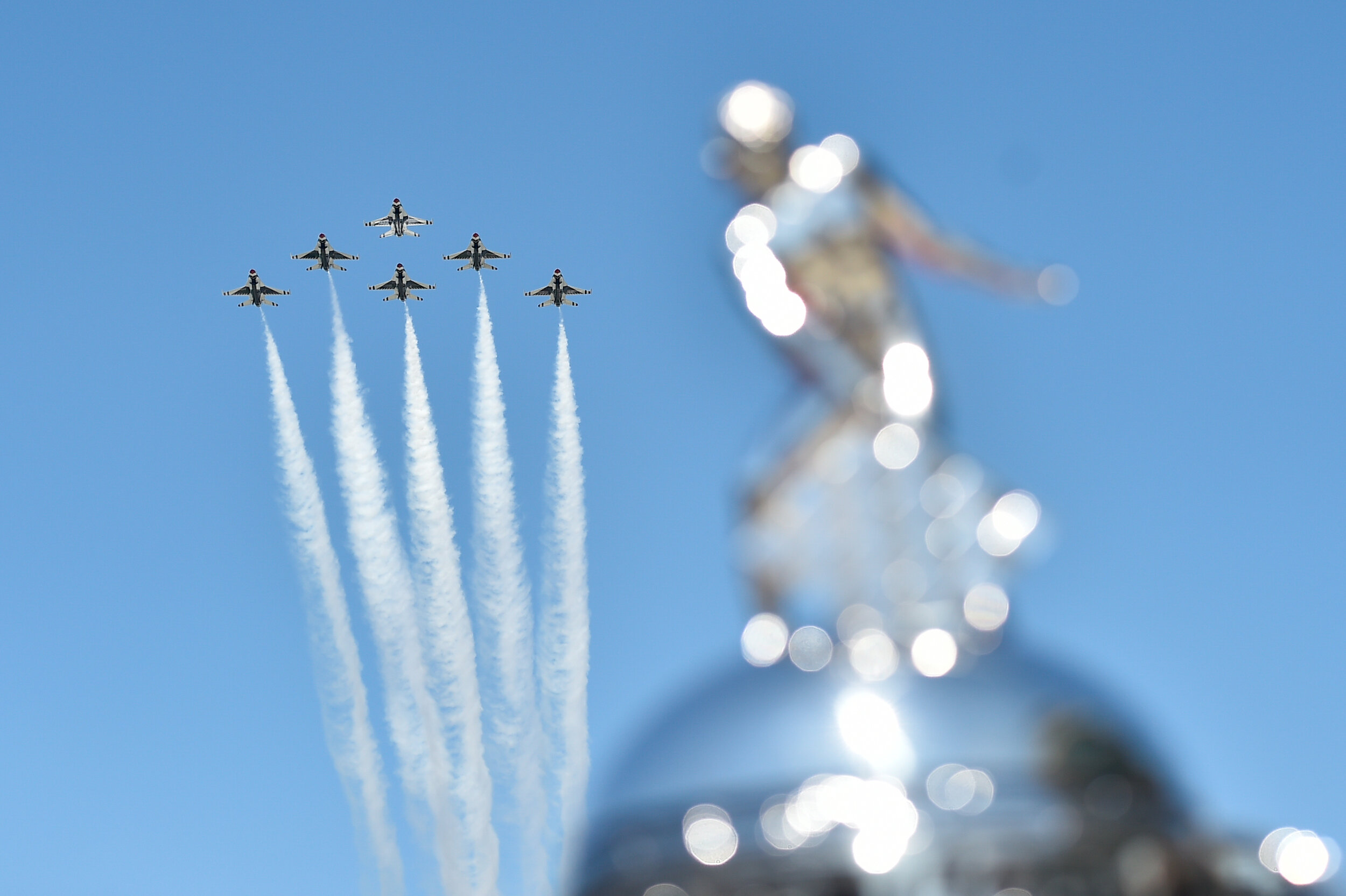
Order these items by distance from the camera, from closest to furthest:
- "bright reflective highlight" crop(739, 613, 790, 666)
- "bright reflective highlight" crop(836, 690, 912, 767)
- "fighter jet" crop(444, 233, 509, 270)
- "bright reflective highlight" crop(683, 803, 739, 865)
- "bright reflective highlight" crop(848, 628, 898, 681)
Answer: "bright reflective highlight" crop(836, 690, 912, 767), "bright reflective highlight" crop(683, 803, 739, 865), "bright reflective highlight" crop(848, 628, 898, 681), "bright reflective highlight" crop(739, 613, 790, 666), "fighter jet" crop(444, 233, 509, 270)

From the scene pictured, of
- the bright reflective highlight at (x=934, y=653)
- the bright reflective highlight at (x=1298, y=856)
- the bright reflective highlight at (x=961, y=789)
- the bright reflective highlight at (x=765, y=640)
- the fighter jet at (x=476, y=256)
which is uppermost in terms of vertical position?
the fighter jet at (x=476, y=256)

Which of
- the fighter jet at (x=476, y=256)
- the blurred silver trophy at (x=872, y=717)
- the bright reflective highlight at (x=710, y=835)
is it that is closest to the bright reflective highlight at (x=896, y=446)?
the blurred silver trophy at (x=872, y=717)

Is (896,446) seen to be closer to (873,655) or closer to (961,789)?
(873,655)

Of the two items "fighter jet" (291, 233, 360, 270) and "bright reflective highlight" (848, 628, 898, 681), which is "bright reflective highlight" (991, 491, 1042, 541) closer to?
"bright reflective highlight" (848, 628, 898, 681)

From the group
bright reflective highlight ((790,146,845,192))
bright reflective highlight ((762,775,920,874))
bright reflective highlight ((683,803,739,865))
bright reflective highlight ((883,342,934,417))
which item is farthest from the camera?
bright reflective highlight ((790,146,845,192))

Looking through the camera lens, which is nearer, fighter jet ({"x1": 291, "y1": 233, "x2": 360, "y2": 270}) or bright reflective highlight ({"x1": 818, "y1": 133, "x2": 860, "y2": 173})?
bright reflective highlight ({"x1": 818, "y1": 133, "x2": 860, "y2": 173})

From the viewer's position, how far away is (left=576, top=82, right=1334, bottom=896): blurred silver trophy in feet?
27.5

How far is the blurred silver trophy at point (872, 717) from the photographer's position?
838 centimetres

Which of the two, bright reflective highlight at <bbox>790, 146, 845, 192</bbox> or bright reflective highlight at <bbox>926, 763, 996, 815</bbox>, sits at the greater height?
bright reflective highlight at <bbox>790, 146, 845, 192</bbox>

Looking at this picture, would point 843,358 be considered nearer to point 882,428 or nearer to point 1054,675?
point 882,428

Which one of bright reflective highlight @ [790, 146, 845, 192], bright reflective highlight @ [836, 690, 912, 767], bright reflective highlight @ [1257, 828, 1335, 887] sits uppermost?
bright reflective highlight @ [790, 146, 845, 192]

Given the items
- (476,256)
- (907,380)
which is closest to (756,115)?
(907,380)

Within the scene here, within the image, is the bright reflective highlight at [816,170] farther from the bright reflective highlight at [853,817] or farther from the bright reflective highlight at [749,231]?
the bright reflective highlight at [853,817]

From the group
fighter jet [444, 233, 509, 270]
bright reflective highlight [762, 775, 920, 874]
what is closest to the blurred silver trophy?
bright reflective highlight [762, 775, 920, 874]
